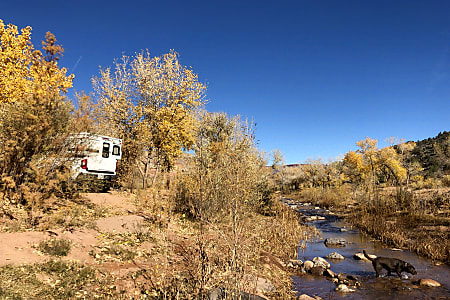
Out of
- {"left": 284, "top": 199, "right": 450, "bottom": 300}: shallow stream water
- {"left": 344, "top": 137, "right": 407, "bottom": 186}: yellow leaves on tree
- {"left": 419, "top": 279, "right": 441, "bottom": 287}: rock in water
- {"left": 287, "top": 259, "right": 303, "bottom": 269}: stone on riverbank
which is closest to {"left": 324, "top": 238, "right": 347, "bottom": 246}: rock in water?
{"left": 284, "top": 199, "right": 450, "bottom": 300}: shallow stream water

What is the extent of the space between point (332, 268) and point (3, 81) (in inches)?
644

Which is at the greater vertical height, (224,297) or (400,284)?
(224,297)

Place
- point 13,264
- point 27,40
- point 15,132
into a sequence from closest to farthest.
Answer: point 13,264 → point 15,132 → point 27,40

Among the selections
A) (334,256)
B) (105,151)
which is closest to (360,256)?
(334,256)

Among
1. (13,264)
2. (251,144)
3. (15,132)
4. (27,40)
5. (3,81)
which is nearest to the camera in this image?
(13,264)

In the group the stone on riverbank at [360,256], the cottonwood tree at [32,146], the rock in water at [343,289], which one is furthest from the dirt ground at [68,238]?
the stone on riverbank at [360,256]

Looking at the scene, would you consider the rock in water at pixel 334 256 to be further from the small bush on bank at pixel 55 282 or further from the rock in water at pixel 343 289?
the small bush on bank at pixel 55 282

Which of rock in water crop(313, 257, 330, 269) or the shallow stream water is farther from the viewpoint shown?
rock in water crop(313, 257, 330, 269)

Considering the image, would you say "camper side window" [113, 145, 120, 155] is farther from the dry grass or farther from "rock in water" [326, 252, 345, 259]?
the dry grass

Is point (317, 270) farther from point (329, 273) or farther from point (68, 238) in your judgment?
point (68, 238)

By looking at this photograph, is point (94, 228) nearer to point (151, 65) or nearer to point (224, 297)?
point (224, 297)

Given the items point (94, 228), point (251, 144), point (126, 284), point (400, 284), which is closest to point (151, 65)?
point (94, 228)

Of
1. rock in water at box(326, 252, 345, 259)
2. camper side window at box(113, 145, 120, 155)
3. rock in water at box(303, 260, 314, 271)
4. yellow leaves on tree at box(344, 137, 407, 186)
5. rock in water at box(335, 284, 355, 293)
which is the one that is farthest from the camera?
yellow leaves on tree at box(344, 137, 407, 186)

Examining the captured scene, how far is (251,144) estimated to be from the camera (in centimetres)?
548
